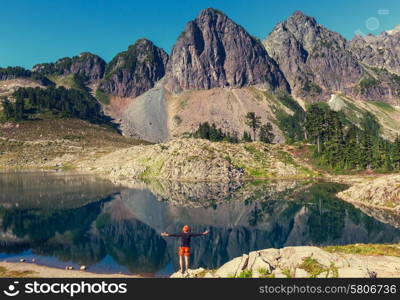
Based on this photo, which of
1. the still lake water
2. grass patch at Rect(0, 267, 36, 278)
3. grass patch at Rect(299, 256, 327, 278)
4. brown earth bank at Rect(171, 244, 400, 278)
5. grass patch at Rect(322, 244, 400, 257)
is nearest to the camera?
brown earth bank at Rect(171, 244, 400, 278)

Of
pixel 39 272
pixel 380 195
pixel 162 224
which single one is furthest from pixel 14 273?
pixel 380 195

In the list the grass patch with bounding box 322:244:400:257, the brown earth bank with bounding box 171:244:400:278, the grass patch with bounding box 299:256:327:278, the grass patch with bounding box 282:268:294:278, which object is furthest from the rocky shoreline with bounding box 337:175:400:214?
the grass patch with bounding box 282:268:294:278

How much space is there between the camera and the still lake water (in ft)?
151

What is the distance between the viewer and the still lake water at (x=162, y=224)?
46062 mm

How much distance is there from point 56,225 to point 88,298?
51.6 metres

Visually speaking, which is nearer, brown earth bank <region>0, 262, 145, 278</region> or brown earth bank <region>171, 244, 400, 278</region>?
brown earth bank <region>171, 244, 400, 278</region>

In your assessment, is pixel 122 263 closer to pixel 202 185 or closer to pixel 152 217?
pixel 152 217

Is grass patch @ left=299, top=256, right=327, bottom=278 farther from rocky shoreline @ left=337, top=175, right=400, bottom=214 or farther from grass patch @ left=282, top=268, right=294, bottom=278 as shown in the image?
rocky shoreline @ left=337, top=175, right=400, bottom=214

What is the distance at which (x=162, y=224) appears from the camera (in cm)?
6750

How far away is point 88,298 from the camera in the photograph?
63.4 ft

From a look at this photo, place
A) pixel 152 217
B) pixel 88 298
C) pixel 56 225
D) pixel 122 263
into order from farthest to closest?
pixel 152 217
pixel 56 225
pixel 122 263
pixel 88 298

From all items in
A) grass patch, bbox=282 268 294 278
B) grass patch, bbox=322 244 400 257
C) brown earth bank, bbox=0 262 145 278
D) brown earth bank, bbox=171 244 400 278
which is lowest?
brown earth bank, bbox=0 262 145 278

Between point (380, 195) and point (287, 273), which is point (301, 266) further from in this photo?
point (380, 195)

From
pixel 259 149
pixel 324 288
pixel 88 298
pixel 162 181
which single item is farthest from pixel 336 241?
pixel 259 149
